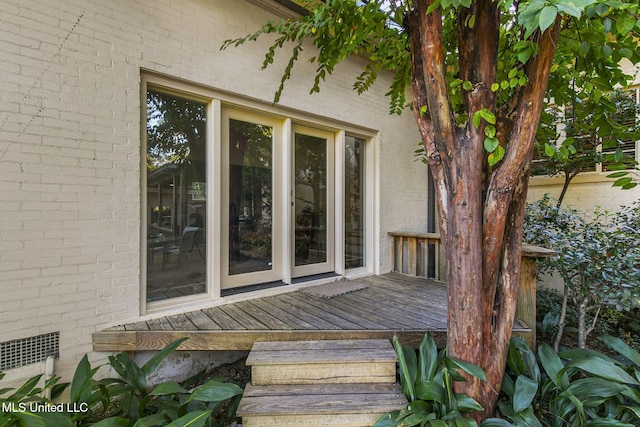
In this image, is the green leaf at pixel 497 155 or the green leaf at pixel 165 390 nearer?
the green leaf at pixel 497 155

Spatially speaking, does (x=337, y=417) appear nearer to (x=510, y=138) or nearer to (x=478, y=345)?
(x=478, y=345)

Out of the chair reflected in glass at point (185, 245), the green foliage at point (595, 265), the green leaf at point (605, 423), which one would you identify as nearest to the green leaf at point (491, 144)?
the green leaf at point (605, 423)

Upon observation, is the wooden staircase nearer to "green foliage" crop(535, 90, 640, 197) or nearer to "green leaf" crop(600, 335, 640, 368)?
"green leaf" crop(600, 335, 640, 368)

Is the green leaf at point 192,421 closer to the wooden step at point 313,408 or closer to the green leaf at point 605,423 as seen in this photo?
the wooden step at point 313,408

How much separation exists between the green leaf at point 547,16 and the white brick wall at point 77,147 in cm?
254

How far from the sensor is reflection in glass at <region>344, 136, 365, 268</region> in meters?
4.04

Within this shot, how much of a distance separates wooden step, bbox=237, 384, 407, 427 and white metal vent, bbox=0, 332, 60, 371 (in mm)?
1435

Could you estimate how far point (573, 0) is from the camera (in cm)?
97

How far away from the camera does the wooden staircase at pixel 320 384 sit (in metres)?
1.69

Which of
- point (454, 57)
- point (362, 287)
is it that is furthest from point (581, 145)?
point (362, 287)

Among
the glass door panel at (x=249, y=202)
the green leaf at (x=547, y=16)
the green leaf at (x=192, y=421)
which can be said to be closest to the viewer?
the green leaf at (x=547, y=16)

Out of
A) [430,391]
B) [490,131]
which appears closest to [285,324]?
[430,391]

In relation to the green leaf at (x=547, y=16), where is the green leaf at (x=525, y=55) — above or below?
above

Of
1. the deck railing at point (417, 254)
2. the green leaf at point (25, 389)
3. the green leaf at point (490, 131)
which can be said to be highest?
the green leaf at point (490, 131)
